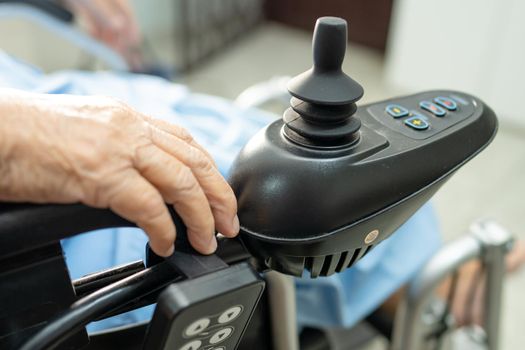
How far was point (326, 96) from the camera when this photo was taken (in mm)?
382

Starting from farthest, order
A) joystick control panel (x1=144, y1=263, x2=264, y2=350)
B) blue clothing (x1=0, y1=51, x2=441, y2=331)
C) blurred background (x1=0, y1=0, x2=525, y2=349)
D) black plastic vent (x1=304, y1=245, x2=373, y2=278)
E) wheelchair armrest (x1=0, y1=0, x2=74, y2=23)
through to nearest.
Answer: blurred background (x1=0, y1=0, x2=525, y2=349) < wheelchair armrest (x1=0, y1=0, x2=74, y2=23) < blue clothing (x1=0, y1=51, x2=441, y2=331) < black plastic vent (x1=304, y1=245, x2=373, y2=278) < joystick control panel (x1=144, y1=263, x2=264, y2=350)

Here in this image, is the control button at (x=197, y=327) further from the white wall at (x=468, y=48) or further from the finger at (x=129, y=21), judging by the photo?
the white wall at (x=468, y=48)

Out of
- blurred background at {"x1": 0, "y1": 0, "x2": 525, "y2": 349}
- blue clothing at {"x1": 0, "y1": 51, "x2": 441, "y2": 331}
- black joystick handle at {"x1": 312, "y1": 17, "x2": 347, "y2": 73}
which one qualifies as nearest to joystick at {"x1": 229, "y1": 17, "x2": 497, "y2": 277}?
black joystick handle at {"x1": 312, "y1": 17, "x2": 347, "y2": 73}

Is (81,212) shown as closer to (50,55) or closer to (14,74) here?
(14,74)

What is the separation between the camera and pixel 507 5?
221cm

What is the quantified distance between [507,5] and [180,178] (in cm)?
220

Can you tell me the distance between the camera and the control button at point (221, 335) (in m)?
0.36

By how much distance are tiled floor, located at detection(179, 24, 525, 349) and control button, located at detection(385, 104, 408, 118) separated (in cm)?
95

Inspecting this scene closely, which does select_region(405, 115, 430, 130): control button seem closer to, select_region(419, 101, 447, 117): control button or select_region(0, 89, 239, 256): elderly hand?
select_region(419, 101, 447, 117): control button

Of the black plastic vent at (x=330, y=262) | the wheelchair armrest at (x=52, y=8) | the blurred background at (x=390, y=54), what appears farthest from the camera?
the blurred background at (x=390, y=54)

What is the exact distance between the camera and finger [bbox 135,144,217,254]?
1.18 feet

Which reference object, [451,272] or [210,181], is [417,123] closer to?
[210,181]

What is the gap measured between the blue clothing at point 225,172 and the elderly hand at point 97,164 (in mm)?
285

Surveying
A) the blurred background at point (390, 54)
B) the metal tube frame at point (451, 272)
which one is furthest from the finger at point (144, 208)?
the blurred background at point (390, 54)
